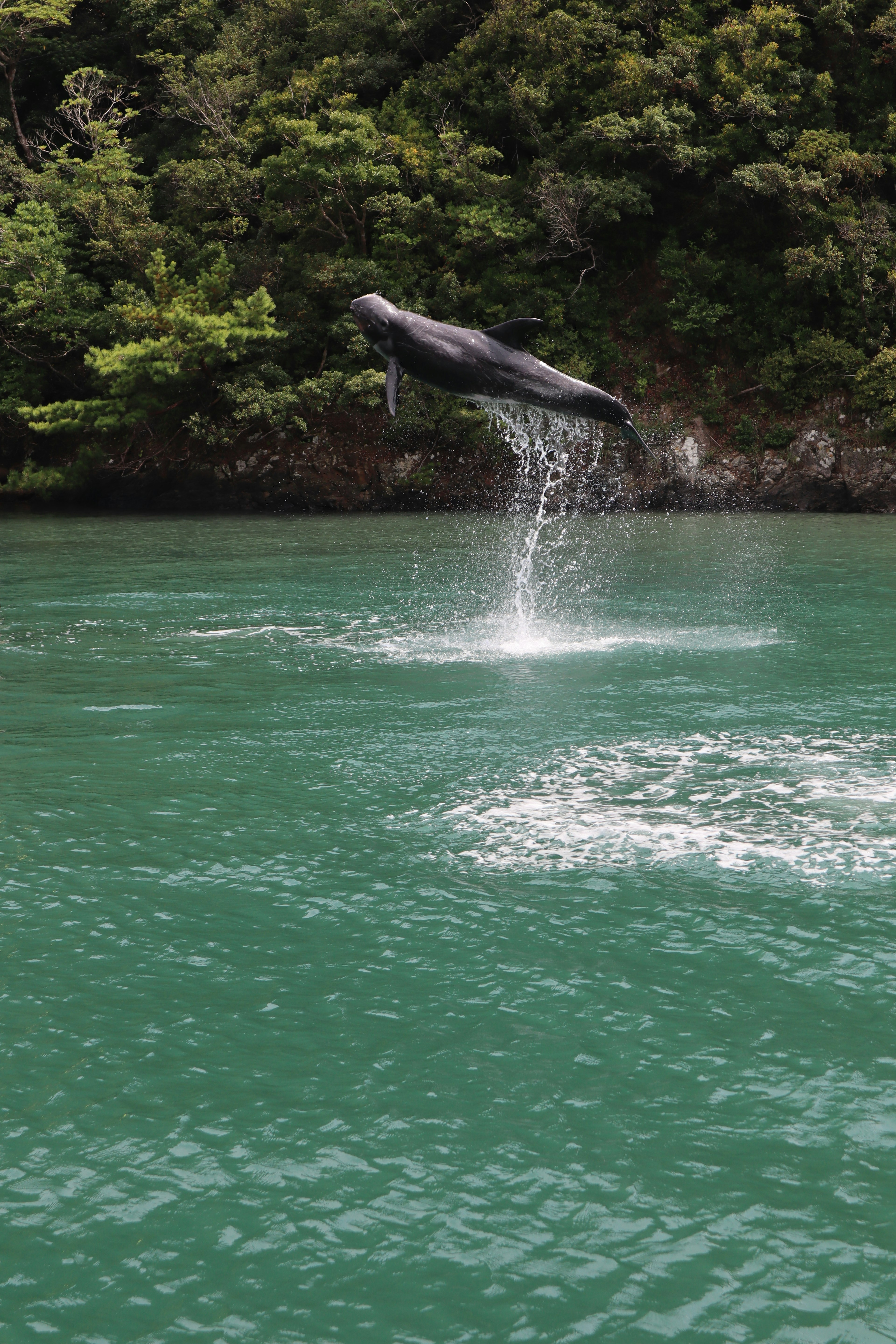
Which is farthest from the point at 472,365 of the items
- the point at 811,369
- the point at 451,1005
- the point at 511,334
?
the point at 811,369

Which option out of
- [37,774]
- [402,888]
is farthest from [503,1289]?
[37,774]

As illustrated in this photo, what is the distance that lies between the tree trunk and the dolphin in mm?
31538

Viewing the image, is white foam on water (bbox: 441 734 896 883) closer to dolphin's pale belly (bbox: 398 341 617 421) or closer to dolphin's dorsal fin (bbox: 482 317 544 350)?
dolphin's pale belly (bbox: 398 341 617 421)

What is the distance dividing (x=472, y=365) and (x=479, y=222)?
22.1 metres

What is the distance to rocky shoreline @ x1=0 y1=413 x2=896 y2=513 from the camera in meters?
29.4

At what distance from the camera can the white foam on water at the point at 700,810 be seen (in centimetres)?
639

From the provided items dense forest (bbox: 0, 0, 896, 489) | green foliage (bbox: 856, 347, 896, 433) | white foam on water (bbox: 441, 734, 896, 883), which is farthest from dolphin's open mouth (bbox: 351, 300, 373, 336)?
green foliage (bbox: 856, 347, 896, 433)

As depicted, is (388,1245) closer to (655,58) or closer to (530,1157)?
(530,1157)

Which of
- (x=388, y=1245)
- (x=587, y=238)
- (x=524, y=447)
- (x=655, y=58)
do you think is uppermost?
(x=655, y=58)

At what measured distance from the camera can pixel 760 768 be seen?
26.1 ft

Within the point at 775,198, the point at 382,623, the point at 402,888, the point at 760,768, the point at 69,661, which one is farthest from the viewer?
the point at 775,198

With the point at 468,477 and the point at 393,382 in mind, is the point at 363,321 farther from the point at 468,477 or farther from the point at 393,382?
the point at 468,477

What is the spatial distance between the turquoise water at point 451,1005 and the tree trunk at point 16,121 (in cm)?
3035

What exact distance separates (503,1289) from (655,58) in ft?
104
